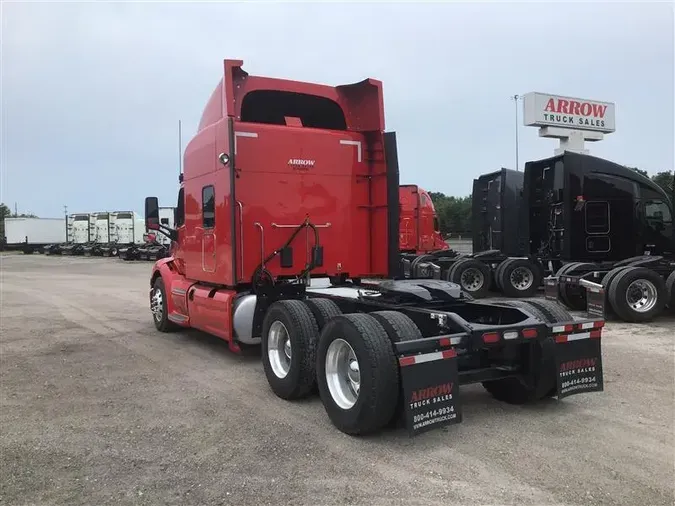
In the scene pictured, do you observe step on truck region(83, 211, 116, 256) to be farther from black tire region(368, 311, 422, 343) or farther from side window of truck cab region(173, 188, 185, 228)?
black tire region(368, 311, 422, 343)

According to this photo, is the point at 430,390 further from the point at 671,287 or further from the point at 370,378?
the point at 671,287

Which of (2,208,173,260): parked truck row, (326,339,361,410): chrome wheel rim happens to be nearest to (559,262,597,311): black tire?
(326,339,361,410): chrome wheel rim

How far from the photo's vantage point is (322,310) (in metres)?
5.80

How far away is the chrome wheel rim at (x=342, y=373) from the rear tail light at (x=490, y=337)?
108 centimetres

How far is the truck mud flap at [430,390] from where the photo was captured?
423 centimetres

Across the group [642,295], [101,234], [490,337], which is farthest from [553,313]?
[101,234]

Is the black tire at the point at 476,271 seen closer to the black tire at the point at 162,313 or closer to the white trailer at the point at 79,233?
the black tire at the point at 162,313

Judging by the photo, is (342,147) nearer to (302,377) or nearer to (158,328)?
(302,377)

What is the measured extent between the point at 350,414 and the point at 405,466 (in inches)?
27.5

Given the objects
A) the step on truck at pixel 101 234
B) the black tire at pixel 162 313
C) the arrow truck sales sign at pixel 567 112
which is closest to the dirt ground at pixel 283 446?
the black tire at pixel 162 313

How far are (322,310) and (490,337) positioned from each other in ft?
5.94

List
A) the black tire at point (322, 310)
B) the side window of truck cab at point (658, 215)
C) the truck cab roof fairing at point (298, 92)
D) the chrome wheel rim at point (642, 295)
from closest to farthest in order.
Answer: the black tire at point (322, 310)
the truck cab roof fairing at point (298, 92)
the chrome wheel rim at point (642, 295)
the side window of truck cab at point (658, 215)

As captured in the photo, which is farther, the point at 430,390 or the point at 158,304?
the point at 158,304

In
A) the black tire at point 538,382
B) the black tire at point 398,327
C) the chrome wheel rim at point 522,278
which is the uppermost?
the black tire at point 398,327
